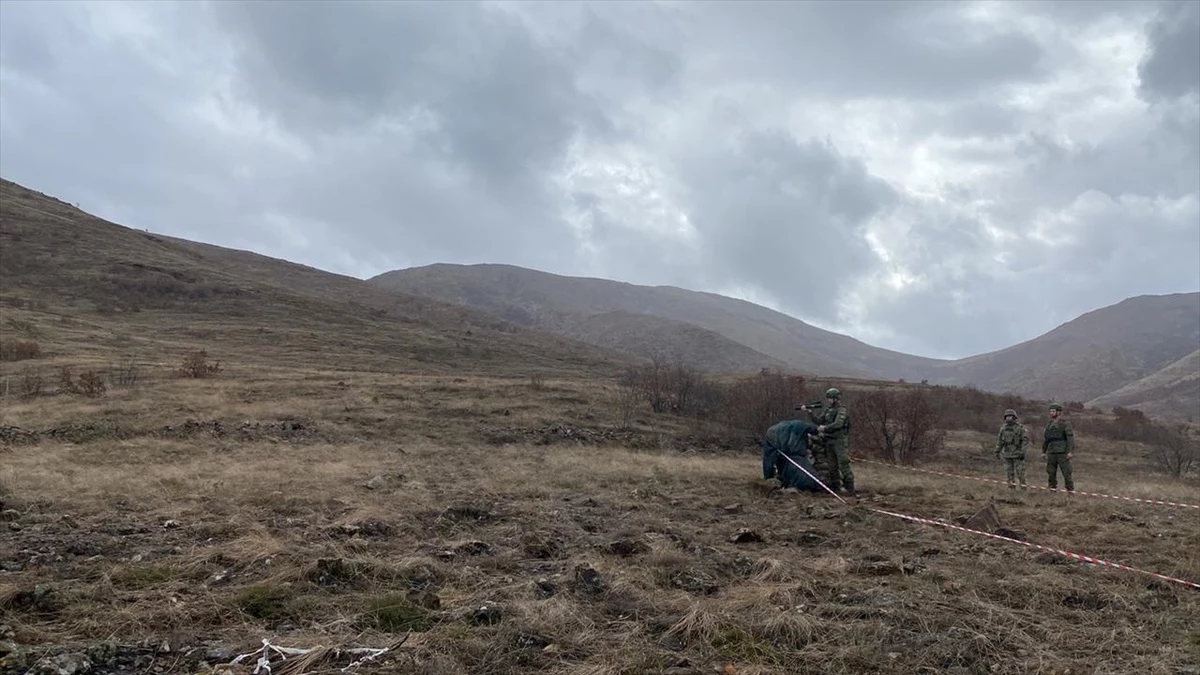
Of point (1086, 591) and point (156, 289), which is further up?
point (156, 289)

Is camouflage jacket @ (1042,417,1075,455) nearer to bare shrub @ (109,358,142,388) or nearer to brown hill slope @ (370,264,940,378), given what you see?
bare shrub @ (109,358,142,388)

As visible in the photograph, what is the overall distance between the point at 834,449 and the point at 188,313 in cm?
3681

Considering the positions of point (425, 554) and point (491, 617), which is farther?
point (425, 554)

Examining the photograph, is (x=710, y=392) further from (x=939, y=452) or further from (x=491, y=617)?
(x=491, y=617)

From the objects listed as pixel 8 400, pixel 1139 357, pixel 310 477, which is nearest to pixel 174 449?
pixel 310 477

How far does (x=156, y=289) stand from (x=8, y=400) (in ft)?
88.5

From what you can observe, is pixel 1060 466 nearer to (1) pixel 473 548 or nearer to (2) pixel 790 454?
(2) pixel 790 454

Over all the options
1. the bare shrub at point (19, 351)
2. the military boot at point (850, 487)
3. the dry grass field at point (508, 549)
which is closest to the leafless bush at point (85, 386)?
the dry grass field at point (508, 549)

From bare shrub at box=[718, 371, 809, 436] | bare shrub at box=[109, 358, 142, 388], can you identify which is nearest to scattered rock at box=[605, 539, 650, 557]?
bare shrub at box=[718, 371, 809, 436]

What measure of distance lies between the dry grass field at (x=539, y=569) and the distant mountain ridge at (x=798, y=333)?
2766 inches

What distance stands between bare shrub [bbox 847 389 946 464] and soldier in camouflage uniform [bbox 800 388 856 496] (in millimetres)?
7146

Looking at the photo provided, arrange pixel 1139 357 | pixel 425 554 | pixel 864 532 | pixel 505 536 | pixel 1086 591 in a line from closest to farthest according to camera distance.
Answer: pixel 1086 591 → pixel 425 554 → pixel 505 536 → pixel 864 532 → pixel 1139 357

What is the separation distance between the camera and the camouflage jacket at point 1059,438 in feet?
41.9

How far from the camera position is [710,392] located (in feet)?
79.2
